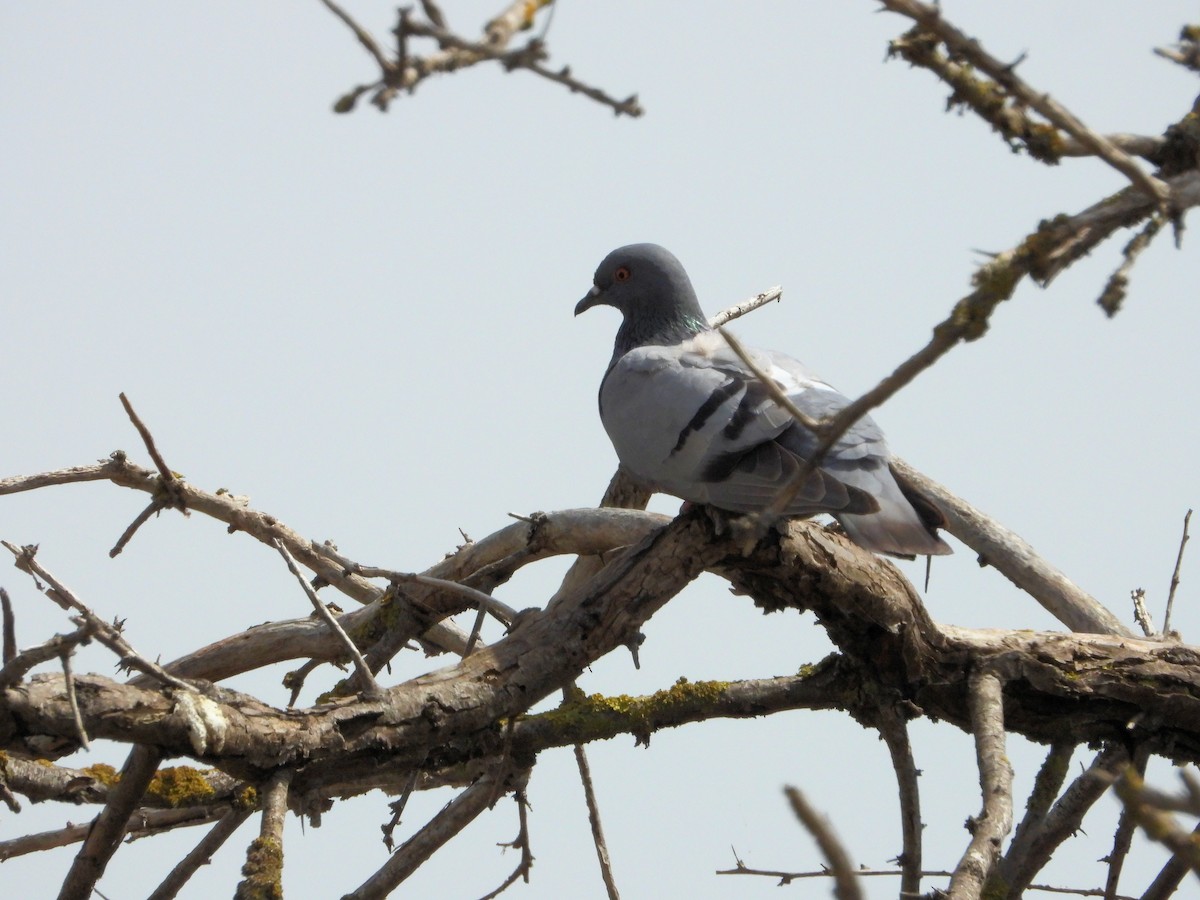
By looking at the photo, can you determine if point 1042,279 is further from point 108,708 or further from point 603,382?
point 603,382

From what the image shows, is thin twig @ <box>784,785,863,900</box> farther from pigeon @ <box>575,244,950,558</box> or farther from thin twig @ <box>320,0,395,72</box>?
pigeon @ <box>575,244,950,558</box>

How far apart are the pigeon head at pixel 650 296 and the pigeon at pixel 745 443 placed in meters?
0.27

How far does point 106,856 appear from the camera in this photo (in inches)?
140

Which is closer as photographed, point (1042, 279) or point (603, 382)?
point (1042, 279)

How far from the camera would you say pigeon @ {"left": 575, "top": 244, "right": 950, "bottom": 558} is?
4.17 metres

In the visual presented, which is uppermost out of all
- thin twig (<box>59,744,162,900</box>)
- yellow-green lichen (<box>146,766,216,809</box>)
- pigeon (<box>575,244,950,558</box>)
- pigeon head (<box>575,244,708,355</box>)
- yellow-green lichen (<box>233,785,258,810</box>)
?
pigeon head (<box>575,244,708,355</box>)

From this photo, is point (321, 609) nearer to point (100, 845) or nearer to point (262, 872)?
point (262, 872)

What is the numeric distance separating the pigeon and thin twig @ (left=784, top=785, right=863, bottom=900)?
2.24 m

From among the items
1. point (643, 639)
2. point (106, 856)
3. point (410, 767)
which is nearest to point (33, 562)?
point (106, 856)

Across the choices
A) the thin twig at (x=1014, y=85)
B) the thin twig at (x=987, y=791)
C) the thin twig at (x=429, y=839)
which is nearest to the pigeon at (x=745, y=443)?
the thin twig at (x=987, y=791)

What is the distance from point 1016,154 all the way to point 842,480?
1886 millimetres

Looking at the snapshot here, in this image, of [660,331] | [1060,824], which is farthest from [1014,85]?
[660,331]

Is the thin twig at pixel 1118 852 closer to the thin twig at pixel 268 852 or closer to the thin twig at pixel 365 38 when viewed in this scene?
the thin twig at pixel 268 852

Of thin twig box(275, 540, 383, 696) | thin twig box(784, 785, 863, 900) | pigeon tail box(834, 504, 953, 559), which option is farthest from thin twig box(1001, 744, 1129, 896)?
thin twig box(784, 785, 863, 900)
